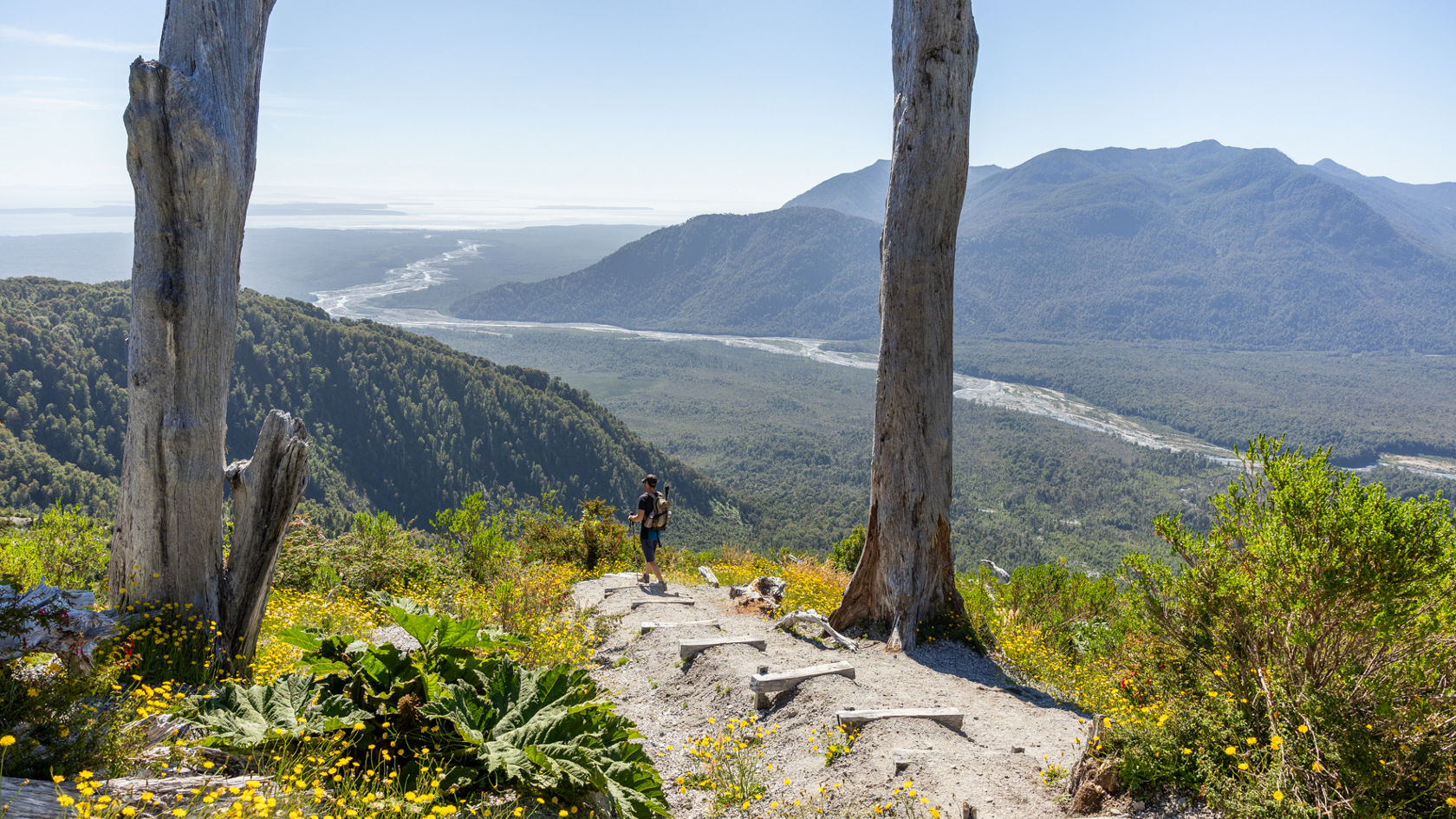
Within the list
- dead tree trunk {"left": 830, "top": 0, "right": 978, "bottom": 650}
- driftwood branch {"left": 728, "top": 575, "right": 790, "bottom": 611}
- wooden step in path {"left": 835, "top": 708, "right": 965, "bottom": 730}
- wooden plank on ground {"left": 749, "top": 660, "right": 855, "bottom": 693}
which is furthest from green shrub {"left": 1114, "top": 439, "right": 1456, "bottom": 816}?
driftwood branch {"left": 728, "top": 575, "right": 790, "bottom": 611}

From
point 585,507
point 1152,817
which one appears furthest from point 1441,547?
point 585,507

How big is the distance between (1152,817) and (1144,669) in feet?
3.68

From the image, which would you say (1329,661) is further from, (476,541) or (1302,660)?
(476,541)

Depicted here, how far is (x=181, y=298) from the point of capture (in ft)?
15.1

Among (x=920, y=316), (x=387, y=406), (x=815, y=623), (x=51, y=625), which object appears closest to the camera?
(x=51, y=625)

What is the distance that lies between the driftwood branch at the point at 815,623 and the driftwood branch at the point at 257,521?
4.25 meters

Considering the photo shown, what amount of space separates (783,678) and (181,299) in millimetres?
4490

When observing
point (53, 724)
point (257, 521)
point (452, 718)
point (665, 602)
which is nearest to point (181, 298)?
point (257, 521)

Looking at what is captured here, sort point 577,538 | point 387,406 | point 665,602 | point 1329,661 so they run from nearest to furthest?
point 1329,661
point 665,602
point 577,538
point 387,406

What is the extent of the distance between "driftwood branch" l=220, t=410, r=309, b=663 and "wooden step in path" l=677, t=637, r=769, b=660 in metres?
2.97

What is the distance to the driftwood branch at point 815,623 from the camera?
6.85 metres

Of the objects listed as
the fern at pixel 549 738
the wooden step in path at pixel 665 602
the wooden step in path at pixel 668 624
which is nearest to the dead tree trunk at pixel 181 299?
the fern at pixel 549 738

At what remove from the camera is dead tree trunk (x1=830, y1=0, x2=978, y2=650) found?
23.5 ft

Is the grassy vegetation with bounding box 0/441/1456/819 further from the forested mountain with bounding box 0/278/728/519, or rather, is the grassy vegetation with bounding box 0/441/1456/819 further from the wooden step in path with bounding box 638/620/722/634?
the forested mountain with bounding box 0/278/728/519
